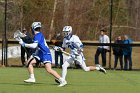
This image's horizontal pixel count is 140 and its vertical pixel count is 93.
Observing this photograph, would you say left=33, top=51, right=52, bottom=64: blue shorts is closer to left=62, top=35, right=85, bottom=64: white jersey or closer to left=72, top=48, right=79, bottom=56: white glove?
left=62, top=35, right=85, bottom=64: white jersey

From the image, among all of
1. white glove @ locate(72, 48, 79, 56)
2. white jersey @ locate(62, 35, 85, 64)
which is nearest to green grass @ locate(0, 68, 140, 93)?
white jersey @ locate(62, 35, 85, 64)

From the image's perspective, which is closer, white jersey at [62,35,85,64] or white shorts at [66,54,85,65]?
white jersey at [62,35,85,64]

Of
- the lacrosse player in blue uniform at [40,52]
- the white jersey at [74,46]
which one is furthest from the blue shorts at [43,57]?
the white jersey at [74,46]

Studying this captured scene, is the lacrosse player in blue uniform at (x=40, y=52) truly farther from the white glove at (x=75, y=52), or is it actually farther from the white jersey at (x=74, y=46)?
the white glove at (x=75, y=52)

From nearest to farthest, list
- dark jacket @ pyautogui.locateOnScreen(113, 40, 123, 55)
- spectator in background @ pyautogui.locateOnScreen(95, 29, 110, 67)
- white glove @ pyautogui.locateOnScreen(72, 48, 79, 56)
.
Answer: white glove @ pyautogui.locateOnScreen(72, 48, 79, 56)
dark jacket @ pyautogui.locateOnScreen(113, 40, 123, 55)
spectator in background @ pyautogui.locateOnScreen(95, 29, 110, 67)

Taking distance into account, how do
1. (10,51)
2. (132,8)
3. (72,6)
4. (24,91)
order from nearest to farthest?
(24,91) < (10,51) < (72,6) < (132,8)

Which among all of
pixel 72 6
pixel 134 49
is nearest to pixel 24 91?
pixel 134 49

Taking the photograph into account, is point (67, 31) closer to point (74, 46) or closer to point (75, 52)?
point (74, 46)

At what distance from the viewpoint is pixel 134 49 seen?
2505cm

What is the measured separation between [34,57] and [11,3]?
1551cm

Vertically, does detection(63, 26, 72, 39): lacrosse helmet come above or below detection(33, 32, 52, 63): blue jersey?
above

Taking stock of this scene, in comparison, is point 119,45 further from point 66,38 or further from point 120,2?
point 120,2

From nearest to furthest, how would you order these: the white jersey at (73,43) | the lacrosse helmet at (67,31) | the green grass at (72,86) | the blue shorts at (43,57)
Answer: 1. the green grass at (72,86)
2. the blue shorts at (43,57)
3. the lacrosse helmet at (67,31)
4. the white jersey at (73,43)

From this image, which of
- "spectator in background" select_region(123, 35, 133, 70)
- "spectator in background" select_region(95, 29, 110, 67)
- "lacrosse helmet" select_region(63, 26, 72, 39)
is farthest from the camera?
"spectator in background" select_region(95, 29, 110, 67)
